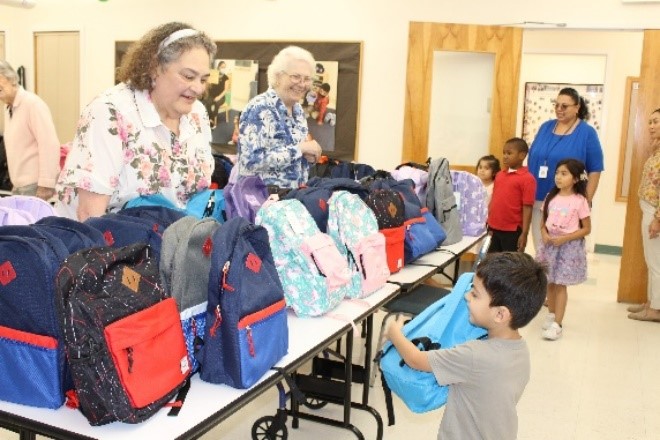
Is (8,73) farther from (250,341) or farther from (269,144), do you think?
(250,341)

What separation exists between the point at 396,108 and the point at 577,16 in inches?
→ 71.1

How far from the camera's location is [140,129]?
2348 mm

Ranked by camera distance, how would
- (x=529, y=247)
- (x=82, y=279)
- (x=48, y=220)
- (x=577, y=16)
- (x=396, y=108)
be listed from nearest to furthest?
(x=82, y=279), (x=48, y=220), (x=577, y=16), (x=396, y=108), (x=529, y=247)

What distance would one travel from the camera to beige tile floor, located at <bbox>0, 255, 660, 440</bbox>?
3260 millimetres

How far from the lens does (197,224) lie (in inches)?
77.1

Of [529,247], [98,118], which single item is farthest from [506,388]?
[529,247]

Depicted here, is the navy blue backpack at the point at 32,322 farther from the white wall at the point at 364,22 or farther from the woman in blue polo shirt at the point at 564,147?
the white wall at the point at 364,22

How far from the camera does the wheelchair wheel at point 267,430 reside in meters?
2.78

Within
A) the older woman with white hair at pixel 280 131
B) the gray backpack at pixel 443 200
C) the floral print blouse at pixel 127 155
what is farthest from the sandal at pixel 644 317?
the floral print blouse at pixel 127 155

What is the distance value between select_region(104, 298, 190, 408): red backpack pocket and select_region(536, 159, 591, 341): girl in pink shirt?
3510 millimetres

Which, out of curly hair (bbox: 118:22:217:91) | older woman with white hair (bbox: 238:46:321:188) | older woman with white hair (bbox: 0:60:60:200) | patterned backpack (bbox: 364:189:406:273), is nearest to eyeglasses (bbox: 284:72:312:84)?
older woman with white hair (bbox: 238:46:321:188)

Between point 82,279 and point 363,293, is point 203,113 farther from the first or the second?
point 82,279

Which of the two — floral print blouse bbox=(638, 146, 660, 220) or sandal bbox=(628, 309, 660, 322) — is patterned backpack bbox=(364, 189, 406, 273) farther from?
sandal bbox=(628, 309, 660, 322)

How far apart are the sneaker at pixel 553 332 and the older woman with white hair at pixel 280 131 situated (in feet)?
7.12
